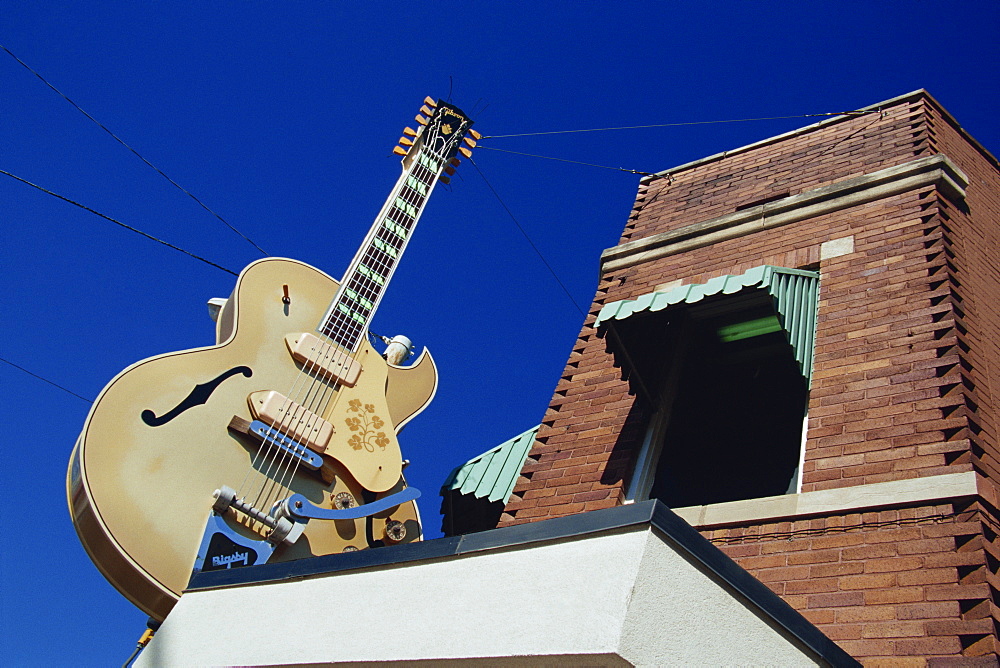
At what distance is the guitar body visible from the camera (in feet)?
20.6

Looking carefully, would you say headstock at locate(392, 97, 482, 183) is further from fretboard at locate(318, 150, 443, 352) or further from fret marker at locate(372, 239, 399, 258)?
fret marker at locate(372, 239, 399, 258)

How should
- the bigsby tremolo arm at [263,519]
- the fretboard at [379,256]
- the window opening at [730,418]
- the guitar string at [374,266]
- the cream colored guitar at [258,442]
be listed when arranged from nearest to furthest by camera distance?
the window opening at [730,418], the cream colored guitar at [258,442], the bigsby tremolo arm at [263,519], the guitar string at [374,266], the fretboard at [379,256]

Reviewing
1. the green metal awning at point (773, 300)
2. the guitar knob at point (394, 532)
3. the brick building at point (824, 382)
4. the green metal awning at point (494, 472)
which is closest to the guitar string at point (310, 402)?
the guitar knob at point (394, 532)

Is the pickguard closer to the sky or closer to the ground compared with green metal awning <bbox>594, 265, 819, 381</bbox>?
closer to the ground

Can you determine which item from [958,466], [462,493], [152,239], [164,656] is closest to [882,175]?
[958,466]

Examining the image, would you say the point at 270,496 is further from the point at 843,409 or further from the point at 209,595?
the point at 843,409

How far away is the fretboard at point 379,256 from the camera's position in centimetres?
883

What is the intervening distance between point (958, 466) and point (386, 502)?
379 cm

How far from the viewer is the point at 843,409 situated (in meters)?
5.36

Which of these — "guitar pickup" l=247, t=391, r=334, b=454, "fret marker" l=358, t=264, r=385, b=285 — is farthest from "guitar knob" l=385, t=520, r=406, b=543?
"fret marker" l=358, t=264, r=385, b=285

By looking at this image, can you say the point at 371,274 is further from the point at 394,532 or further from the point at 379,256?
the point at 394,532

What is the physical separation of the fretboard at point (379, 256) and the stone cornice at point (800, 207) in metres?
2.56

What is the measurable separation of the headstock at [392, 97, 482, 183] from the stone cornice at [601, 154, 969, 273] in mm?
3586

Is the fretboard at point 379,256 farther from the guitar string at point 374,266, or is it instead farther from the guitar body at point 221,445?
the guitar body at point 221,445
